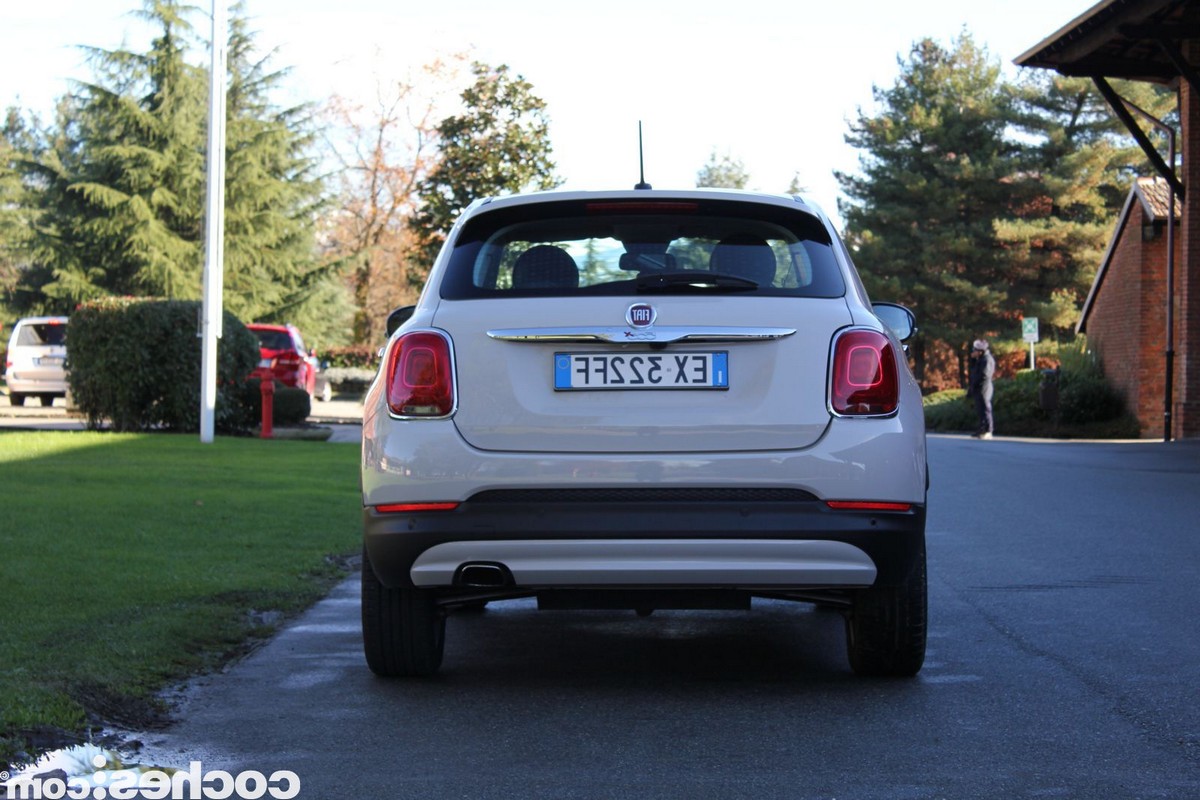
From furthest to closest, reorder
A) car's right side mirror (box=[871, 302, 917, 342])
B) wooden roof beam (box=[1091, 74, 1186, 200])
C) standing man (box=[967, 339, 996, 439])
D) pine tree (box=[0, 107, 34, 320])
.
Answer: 1. pine tree (box=[0, 107, 34, 320])
2. standing man (box=[967, 339, 996, 439])
3. wooden roof beam (box=[1091, 74, 1186, 200])
4. car's right side mirror (box=[871, 302, 917, 342])

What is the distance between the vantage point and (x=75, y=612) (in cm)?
667

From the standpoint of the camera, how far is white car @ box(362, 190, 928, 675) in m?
4.83

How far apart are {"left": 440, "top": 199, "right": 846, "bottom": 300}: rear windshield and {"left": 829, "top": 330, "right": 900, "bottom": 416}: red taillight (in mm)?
222

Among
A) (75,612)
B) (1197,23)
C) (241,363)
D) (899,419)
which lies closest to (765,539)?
(899,419)

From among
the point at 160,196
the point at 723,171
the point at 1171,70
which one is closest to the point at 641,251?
the point at 1171,70

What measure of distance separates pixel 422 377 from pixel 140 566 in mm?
3851

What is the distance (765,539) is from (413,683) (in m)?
1.53

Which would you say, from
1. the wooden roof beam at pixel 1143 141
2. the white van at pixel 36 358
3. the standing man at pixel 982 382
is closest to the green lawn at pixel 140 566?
the white van at pixel 36 358

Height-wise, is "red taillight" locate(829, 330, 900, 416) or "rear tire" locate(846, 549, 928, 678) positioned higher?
"red taillight" locate(829, 330, 900, 416)

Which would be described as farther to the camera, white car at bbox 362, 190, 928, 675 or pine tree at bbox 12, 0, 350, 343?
pine tree at bbox 12, 0, 350, 343

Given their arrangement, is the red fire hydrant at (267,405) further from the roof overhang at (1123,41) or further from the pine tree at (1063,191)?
the pine tree at (1063,191)

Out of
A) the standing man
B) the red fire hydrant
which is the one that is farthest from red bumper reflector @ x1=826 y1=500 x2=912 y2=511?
the standing man

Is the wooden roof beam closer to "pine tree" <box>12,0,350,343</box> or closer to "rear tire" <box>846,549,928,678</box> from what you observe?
"rear tire" <box>846,549,928,678</box>

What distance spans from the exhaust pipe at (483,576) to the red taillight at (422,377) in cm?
49
